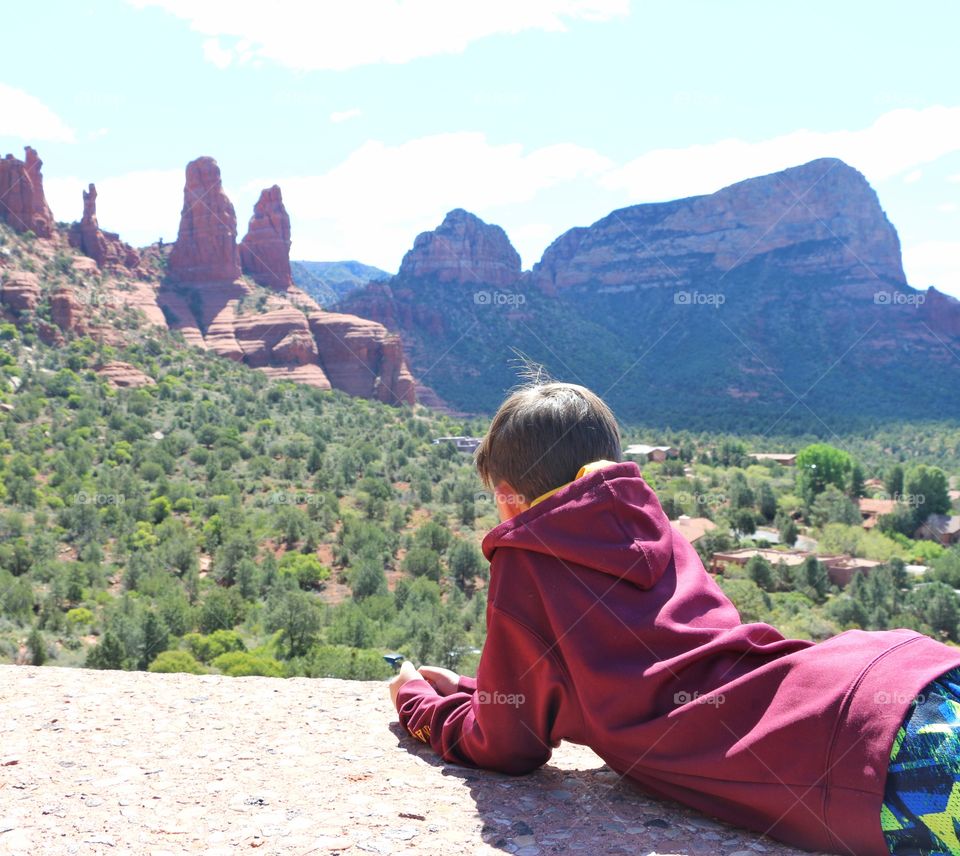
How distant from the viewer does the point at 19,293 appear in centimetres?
4609

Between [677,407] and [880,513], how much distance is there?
123 ft

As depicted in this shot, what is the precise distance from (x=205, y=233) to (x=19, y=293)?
23.6 m

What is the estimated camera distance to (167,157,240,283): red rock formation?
67562 millimetres

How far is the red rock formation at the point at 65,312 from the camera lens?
153 ft

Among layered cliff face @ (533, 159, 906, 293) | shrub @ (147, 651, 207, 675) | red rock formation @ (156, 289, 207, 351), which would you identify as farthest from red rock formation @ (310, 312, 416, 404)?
shrub @ (147, 651, 207, 675)

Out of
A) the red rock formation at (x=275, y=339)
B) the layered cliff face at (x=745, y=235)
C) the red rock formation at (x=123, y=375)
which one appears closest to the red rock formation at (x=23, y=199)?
the red rock formation at (x=275, y=339)

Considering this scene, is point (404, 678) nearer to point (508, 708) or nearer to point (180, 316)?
point (508, 708)

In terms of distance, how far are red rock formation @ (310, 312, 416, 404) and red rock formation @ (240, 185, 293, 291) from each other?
7.47 meters

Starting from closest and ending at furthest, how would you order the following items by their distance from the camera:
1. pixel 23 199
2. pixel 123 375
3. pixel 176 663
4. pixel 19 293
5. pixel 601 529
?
pixel 601 529, pixel 176 663, pixel 123 375, pixel 19 293, pixel 23 199

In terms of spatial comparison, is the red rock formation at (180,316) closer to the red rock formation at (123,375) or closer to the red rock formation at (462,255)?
the red rock formation at (123,375)

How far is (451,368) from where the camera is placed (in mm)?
80250

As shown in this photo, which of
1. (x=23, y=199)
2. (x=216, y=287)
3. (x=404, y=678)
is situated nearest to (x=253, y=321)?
(x=216, y=287)

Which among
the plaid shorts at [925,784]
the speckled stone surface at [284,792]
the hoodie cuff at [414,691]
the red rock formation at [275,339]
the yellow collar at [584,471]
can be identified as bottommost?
the speckled stone surface at [284,792]

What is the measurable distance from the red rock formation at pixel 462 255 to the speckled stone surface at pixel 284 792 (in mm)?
93800
